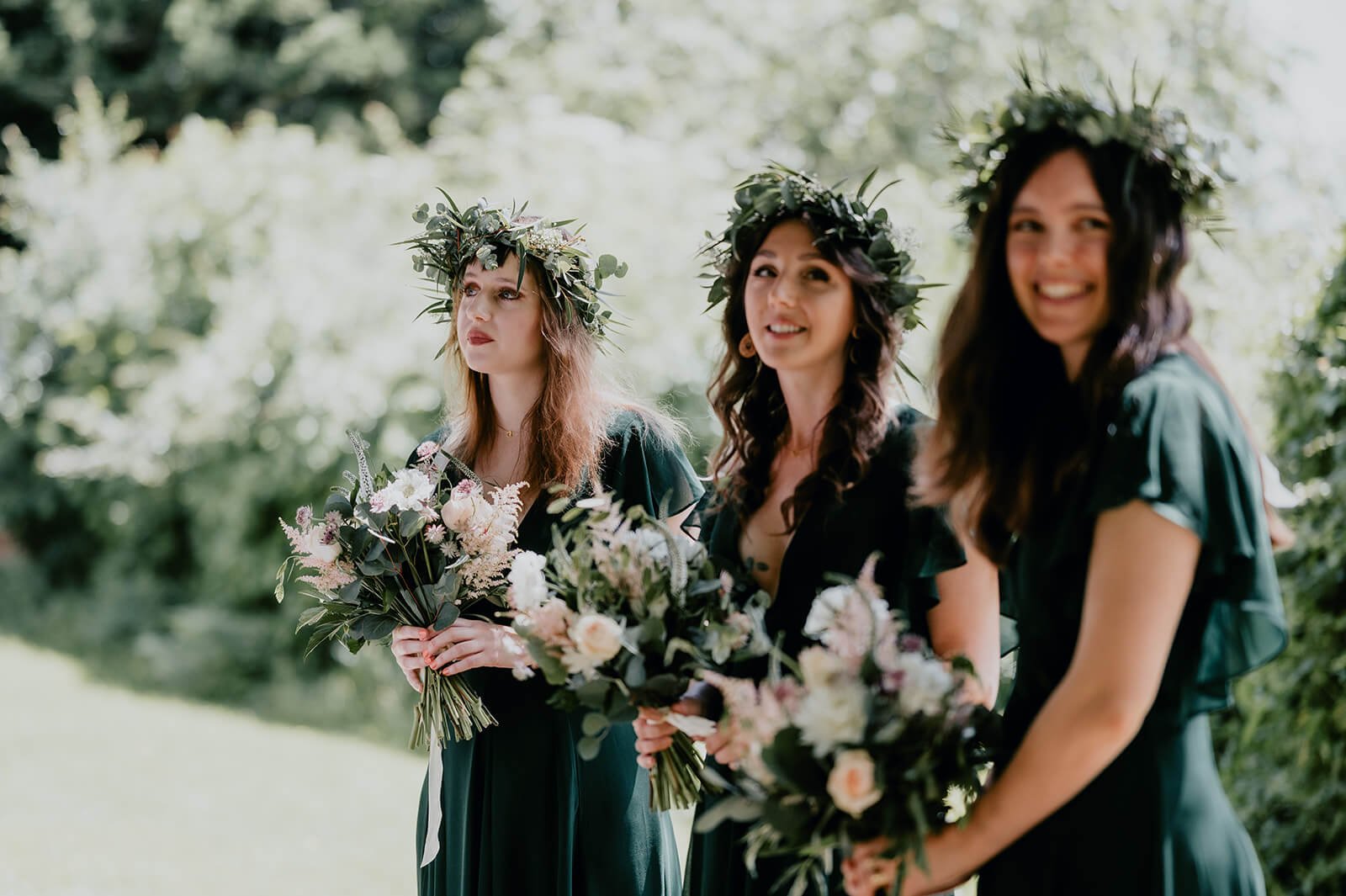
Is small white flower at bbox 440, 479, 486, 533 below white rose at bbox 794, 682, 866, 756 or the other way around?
the other way around

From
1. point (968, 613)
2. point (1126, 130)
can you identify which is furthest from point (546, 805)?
point (1126, 130)

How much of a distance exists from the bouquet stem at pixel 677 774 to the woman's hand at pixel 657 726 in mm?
27

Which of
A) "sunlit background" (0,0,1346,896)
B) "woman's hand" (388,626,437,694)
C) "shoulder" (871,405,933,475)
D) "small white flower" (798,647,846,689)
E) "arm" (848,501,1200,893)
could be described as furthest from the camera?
"sunlit background" (0,0,1346,896)

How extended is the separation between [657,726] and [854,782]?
2.72ft

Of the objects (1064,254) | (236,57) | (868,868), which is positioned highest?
(236,57)

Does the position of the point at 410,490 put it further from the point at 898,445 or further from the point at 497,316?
the point at 898,445

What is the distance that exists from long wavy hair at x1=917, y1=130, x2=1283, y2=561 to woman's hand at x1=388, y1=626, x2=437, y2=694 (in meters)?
1.59

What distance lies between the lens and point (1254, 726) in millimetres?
4543

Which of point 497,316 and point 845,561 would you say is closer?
point 845,561

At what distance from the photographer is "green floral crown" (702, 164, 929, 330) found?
290cm

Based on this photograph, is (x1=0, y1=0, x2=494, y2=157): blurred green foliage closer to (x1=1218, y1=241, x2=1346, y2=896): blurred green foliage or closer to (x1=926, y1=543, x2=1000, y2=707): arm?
(x1=1218, y1=241, x2=1346, y2=896): blurred green foliage

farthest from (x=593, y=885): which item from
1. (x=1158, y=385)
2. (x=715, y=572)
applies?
(x=1158, y=385)

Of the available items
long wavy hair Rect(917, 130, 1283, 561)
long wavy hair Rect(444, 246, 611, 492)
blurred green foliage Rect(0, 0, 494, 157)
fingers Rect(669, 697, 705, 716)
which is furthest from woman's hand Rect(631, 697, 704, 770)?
blurred green foliage Rect(0, 0, 494, 157)

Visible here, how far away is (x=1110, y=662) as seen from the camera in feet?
6.31
